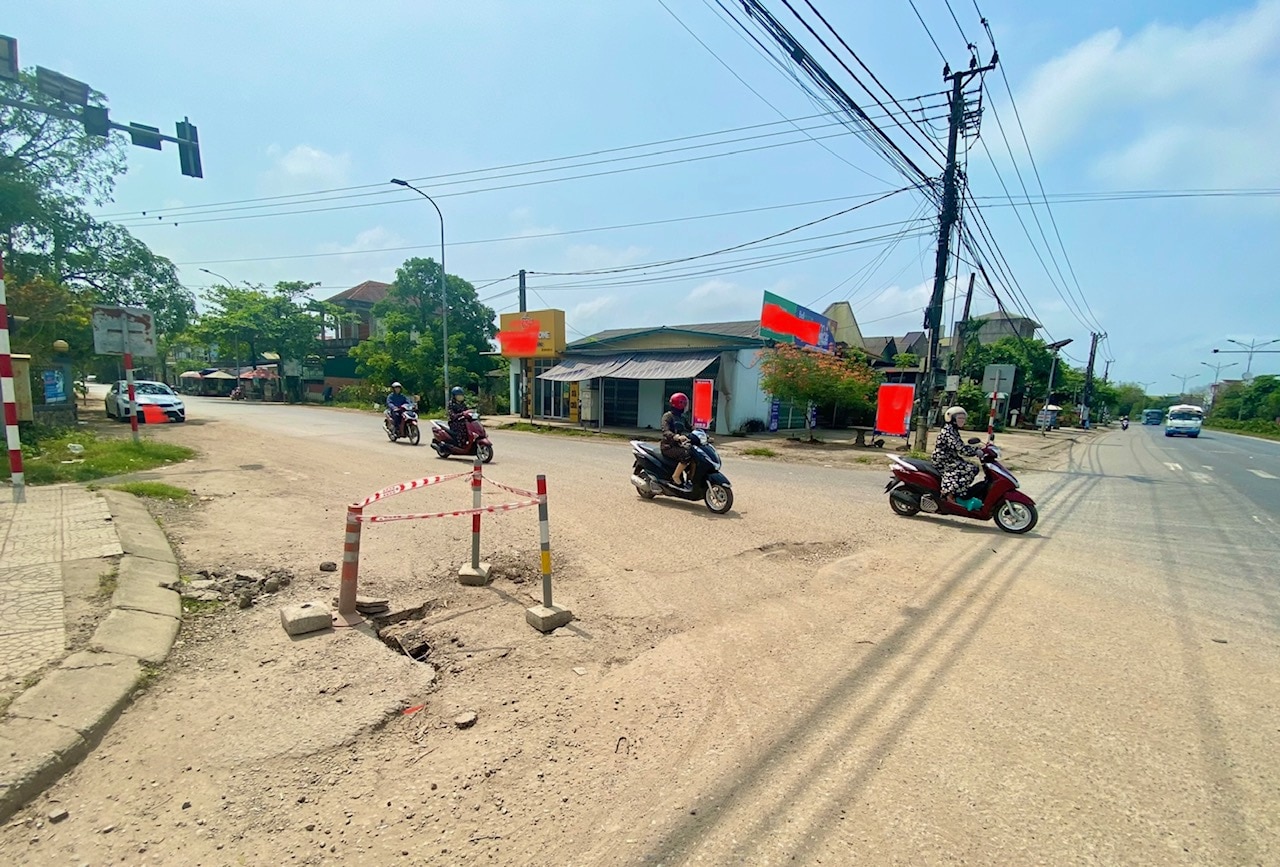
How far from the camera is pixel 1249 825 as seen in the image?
2.17m

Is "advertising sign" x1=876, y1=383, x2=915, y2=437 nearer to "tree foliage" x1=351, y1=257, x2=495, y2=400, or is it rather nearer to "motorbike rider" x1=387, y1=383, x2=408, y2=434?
"motorbike rider" x1=387, y1=383, x2=408, y2=434

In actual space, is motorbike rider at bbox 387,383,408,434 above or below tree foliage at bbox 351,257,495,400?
below

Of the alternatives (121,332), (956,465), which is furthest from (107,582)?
(956,465)

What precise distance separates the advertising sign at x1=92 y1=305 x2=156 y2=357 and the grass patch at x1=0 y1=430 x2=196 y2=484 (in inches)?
73.9

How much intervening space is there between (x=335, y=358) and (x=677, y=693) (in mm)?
50188

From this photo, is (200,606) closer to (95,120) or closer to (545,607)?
(545,607)

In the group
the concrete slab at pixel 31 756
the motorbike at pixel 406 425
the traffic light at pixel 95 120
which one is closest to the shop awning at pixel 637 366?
the motorbike at pixel 406 425

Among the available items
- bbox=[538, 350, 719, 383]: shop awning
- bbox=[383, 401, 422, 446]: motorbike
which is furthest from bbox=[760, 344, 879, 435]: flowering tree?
bbox=[383, 401, 422, 446]: motorbike

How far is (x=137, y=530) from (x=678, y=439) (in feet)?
20.6

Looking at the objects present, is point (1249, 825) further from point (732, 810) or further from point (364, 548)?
point (364, 548)

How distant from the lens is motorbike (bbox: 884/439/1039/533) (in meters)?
7.05

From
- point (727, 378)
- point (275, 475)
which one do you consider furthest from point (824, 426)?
point (275, 475)

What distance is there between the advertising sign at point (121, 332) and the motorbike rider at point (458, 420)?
5.45 metres

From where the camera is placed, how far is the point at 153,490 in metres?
7.20
